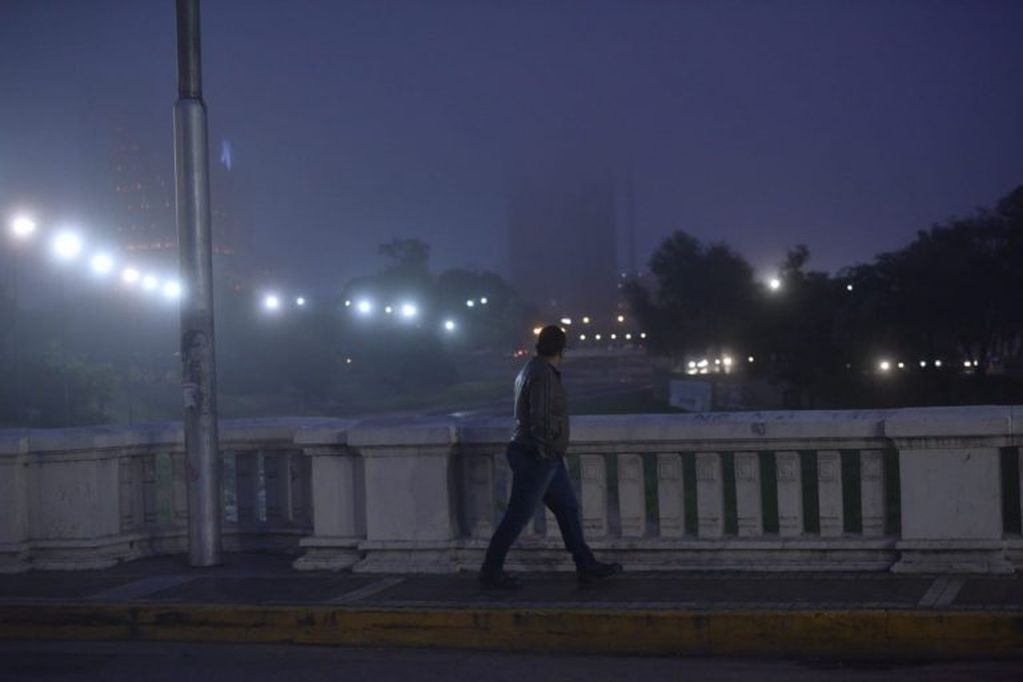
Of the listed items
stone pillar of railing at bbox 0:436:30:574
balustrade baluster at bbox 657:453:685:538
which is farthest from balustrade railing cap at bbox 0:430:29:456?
balustrade baluster at bbox 657:453:685:538

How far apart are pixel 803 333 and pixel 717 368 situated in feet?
67.2

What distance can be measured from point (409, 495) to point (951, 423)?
3696mm

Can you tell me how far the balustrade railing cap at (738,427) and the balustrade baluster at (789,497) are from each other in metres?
0.20

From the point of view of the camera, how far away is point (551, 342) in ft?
28.1

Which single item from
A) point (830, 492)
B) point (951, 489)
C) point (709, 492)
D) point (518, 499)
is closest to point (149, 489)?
point (518, 499)

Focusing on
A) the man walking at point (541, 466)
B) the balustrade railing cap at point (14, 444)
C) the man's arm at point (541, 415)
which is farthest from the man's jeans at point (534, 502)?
the balustrade railing cap at point (14, 444)

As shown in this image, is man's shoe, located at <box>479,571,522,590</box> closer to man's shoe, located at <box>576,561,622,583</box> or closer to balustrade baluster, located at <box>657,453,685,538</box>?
man's shoe, located at <box>576,561,622,583</box>

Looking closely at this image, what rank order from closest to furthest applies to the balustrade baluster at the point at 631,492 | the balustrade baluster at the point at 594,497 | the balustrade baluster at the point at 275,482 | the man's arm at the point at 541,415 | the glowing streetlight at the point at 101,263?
the man's arm at the point at 541,415 < the balustrade baluster at the point at 631,492 < the balustrade baluster at the point at 594,497 < the balustrade baluster at the point at 275,482 < the glowing streetlight at the point at 101,263

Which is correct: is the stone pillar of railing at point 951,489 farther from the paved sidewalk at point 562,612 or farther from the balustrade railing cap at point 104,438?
the balustrade railing cap at point 104,438

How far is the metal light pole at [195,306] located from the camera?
Result: 1001cm

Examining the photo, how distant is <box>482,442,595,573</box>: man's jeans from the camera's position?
848 cm

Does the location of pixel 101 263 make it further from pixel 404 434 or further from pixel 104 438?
pixel 404 434

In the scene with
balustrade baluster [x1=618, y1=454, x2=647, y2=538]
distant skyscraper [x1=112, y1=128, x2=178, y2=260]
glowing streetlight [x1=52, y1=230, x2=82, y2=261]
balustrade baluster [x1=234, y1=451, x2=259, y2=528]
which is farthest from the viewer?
distant skyscraper [x1=112, y1=128, x2=178, y2=260]

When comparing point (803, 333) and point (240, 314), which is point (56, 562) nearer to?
point (240, 314)
